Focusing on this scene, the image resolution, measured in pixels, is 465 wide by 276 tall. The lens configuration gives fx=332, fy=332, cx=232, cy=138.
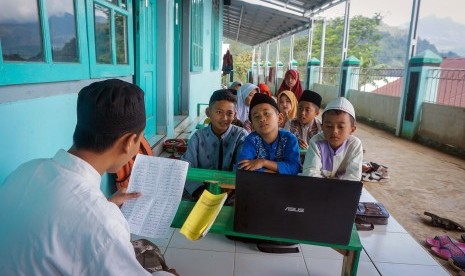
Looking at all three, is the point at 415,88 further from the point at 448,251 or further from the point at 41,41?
the point at 41,41

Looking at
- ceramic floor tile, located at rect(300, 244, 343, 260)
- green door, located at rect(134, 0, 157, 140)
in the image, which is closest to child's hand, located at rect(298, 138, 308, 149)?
ceramic floor tile, located at rect(300, 244, 343, 260)

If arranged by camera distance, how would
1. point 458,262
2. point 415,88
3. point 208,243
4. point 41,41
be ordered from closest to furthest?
point 41,41 < point 458,262 < point 208,243 < point 415,88

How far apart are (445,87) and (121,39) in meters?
5.83

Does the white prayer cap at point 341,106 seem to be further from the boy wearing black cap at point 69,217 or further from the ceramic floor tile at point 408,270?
the boy wearing black cap at point 69,217

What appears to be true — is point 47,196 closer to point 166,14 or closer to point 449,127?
point 166,14

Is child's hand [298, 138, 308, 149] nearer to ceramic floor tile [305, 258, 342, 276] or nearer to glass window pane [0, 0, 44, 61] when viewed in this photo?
ceramic floor tile [305, 258, 342, 276]

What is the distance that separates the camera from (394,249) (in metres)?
2.42

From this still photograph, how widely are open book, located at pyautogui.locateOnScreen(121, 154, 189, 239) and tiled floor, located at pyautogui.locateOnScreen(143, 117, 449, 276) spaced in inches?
37.9

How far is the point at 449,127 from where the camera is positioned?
571 centimetres

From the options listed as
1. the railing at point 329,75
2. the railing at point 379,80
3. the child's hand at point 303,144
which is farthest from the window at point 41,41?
the railing at point 329,75

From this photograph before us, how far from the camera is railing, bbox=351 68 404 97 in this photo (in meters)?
8.02

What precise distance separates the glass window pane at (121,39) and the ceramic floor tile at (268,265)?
1941mm

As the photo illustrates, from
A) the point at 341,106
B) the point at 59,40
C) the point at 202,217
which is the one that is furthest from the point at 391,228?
the point at 59,40

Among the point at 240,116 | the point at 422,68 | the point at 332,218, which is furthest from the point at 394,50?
the point at 332,218
